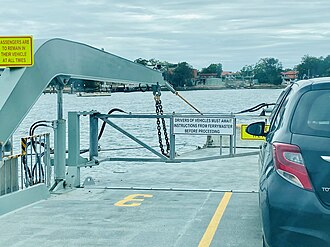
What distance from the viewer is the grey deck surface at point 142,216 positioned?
6742 millimetres

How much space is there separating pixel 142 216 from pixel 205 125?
187 inches

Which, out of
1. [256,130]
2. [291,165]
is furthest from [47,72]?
[291,165]

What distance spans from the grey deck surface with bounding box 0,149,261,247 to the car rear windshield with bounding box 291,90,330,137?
239cm

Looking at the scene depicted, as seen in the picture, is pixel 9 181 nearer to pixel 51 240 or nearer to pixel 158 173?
pixel 51 240

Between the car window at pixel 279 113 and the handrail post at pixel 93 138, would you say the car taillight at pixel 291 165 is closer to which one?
the car window at pixel 279 113

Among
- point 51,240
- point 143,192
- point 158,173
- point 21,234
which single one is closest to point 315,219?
point 51,240

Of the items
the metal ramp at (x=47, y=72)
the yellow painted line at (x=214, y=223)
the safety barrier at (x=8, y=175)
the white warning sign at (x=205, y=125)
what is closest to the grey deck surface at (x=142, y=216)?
the yellow painted line at (x=214, y=223)

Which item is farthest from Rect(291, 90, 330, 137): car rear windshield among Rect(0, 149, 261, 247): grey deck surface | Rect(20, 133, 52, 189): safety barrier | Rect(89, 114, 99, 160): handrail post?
Rect(89, 114, 99, 160): handrail post

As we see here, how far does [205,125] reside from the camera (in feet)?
40.9

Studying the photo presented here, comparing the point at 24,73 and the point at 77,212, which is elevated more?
the point at 24,73

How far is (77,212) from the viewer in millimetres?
8383

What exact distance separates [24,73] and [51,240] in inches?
118

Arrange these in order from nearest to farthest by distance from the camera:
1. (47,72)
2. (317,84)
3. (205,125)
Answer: (317,84)
(47,72)
(205,125)

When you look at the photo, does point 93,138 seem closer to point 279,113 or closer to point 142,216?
point 142,216
